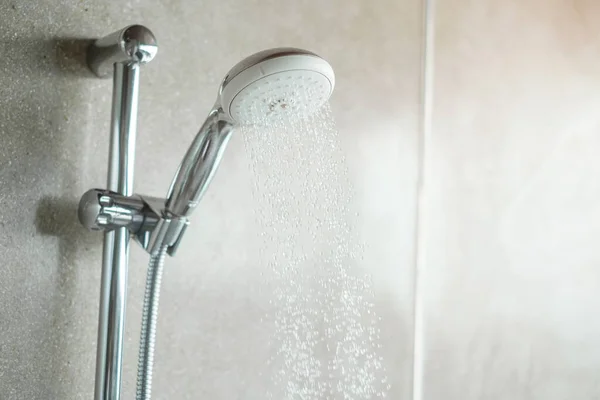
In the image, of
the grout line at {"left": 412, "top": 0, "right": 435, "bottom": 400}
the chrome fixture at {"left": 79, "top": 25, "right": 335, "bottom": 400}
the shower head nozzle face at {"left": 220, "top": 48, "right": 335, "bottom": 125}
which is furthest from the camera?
the grout line at {"left": 412, "top": 0, "right": 435, "bottom": 400}

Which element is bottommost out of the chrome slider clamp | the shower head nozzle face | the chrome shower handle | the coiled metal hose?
the coiled metal hose

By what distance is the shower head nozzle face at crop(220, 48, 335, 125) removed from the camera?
22.7 inches

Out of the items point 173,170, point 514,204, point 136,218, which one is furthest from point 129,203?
point 514,204

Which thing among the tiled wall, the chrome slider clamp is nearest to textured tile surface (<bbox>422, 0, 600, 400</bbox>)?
the tiled wall

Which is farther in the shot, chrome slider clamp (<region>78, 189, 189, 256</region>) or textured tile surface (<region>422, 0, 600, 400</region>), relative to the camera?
textured tile surface (<region>422, 0, 600, 400</region>)

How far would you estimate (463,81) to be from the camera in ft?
4.08

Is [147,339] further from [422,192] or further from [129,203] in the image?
[422,192]

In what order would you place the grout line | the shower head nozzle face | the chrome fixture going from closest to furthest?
the shower head nozzle face < the chrome fixture < the grout line

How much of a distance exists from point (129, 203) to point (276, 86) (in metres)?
0.21

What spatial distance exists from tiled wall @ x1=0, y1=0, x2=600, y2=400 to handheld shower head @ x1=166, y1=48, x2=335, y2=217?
0.13 meters

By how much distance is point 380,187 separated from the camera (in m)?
1.10

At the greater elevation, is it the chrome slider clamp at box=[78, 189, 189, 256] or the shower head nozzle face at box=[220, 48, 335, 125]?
the shower head nozzle face at box=[220, 48, 335, 125]

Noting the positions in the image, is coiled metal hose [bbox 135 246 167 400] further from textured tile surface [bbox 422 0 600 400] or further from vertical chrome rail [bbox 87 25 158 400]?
textured tile surface [bbox 422 0 600 400]

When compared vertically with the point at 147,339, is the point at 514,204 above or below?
above
